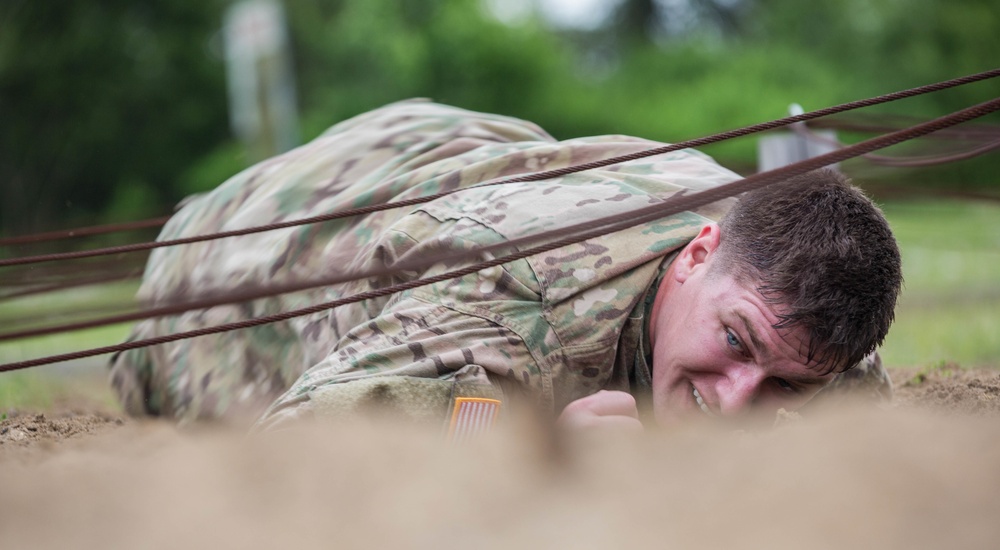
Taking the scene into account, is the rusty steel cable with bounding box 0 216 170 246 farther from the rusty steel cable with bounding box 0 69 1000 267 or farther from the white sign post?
the white sign post

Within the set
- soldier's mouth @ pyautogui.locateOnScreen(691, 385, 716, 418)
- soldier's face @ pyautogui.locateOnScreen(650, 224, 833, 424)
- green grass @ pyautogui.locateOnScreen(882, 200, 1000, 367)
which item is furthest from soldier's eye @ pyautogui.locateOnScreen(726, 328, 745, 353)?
green grass @ pyautogui.locateOnScreen(882, 200, 1000, 367)

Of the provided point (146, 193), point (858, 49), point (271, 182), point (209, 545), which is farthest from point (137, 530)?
point (858, 49)

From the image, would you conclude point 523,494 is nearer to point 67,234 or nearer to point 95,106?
point 67,234

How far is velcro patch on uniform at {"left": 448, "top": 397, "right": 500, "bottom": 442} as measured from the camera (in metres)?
2.09

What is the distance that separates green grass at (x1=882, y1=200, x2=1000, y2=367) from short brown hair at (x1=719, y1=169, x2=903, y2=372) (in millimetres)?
482

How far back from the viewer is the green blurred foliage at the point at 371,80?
52.5 feet

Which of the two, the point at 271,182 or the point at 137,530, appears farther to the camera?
the point at 271,182

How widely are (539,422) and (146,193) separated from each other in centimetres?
1599

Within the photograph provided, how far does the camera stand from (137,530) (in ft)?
4.68

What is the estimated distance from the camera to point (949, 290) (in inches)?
250

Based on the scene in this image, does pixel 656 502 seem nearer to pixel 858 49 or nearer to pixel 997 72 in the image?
pixel 997 72

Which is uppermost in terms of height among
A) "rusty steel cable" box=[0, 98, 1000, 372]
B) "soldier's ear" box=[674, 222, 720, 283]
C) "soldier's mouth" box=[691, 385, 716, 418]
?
"rusty steel cable" box=[0, 98, 1000, 372]

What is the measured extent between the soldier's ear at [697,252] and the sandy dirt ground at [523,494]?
652 millimetres

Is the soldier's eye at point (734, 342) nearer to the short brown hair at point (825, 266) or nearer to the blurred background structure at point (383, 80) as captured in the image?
the short brown hair at point (825, 266)
